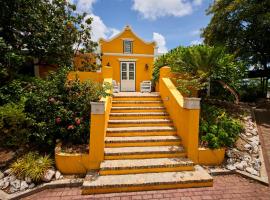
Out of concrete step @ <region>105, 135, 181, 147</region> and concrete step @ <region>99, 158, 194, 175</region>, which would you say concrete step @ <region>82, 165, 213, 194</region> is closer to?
concrete step @ <region>99, 158, 194, 175</region>

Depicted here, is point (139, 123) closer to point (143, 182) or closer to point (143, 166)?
point (143, 166)

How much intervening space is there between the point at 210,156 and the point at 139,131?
2319 millimetres

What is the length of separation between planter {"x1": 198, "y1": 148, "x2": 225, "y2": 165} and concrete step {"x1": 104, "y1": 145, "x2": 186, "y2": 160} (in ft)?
1.75

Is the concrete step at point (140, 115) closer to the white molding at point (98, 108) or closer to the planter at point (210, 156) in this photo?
the white molding at point (98, 108)

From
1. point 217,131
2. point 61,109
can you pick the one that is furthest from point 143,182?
point 61,109

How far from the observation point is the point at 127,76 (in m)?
14.2

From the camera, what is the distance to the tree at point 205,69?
7238mm

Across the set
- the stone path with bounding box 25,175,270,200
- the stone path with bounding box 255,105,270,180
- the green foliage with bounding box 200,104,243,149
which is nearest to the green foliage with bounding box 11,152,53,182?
the stone path with bounding box 25,175,270,200

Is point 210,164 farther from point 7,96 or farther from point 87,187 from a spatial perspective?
point 7,96

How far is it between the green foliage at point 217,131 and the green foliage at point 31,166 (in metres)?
4.65

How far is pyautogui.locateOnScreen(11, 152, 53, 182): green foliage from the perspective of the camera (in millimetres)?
4590

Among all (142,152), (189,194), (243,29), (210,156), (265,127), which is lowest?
(189,194)

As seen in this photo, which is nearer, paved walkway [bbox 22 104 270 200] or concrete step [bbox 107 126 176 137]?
paved walkway [bbox 22 104 270 200]

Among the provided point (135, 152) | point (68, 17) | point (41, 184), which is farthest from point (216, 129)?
point (68, 17)
